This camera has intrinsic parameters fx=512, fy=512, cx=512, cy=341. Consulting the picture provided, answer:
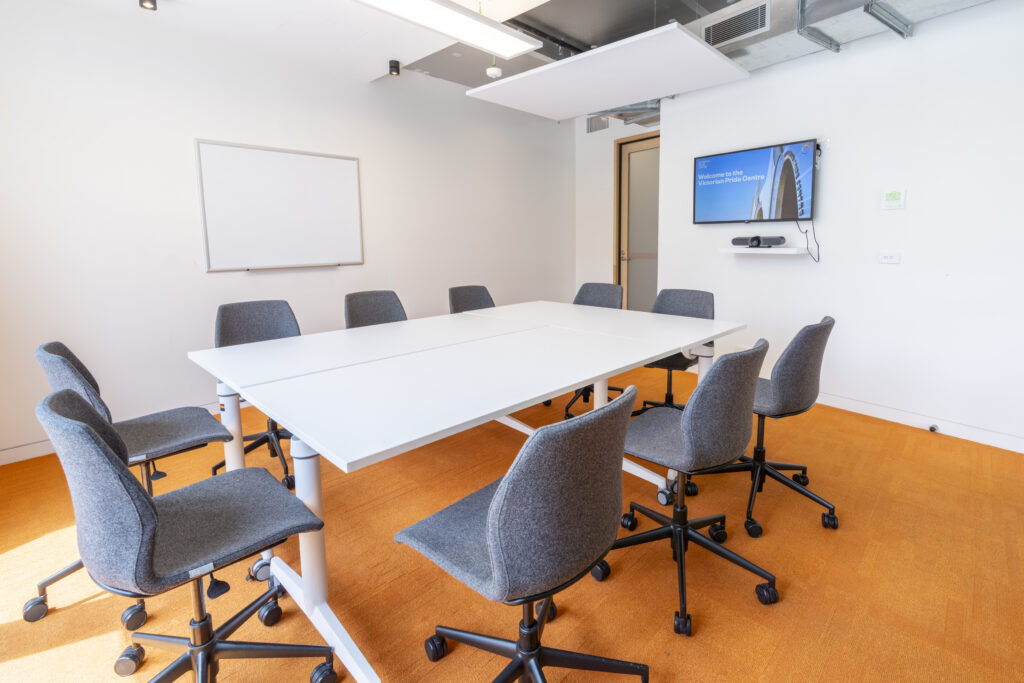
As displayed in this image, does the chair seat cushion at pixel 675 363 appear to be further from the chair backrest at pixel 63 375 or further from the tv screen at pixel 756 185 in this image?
the chair backrest at pixel 63 375

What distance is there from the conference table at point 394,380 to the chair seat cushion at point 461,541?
258mm

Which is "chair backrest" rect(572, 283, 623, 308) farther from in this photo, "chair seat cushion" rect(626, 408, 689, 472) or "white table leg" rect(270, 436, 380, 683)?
"white table leg" rect(270, 436, 380, 683)

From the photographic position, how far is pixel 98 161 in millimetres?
3428

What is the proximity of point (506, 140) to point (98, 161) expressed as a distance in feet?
12.7

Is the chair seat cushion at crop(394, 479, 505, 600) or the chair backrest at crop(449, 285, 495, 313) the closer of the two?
the chair seat cushion at crop(394, 479, 505, 600)

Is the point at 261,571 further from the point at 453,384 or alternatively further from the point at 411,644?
the point at 453,384

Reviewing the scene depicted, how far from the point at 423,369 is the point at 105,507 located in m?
1.19

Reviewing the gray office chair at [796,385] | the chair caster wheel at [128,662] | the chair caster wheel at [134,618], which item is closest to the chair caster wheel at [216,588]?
the chair caster wheel at [134,618]

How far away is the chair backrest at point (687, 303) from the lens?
3.61m

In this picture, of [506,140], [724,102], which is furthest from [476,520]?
[506,140]

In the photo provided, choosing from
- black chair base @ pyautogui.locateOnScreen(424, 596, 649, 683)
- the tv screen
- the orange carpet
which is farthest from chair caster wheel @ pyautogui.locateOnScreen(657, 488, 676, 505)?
the tv screen

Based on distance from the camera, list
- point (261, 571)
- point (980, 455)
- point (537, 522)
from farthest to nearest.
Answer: point (980, 455) < point (261, 571) < point (537, 522)

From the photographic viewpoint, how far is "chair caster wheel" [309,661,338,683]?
1611mm

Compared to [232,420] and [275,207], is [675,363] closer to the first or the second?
[232,420]
